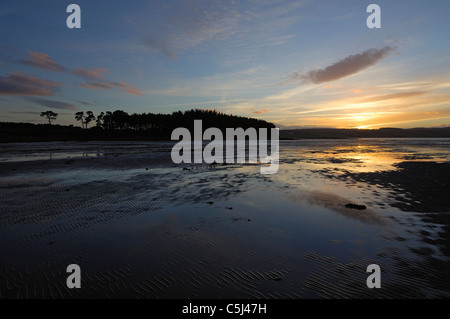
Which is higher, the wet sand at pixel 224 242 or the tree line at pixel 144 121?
the tree line at pixel 144 121

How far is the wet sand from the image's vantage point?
14.8 ft

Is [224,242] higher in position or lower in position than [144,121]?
lower

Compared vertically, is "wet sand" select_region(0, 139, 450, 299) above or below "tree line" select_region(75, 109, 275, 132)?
below

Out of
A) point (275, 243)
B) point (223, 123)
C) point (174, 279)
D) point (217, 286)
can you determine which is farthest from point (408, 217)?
point (223, 123)

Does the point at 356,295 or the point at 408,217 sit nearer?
the point at 356,295

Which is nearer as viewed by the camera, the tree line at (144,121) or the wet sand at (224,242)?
the wet sand at (224,242)

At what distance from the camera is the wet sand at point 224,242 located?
450 cm

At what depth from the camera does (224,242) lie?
649cm

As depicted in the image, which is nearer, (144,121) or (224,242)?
(224,242)

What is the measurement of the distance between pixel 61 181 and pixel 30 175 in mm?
4294

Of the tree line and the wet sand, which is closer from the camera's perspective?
the wet sand
